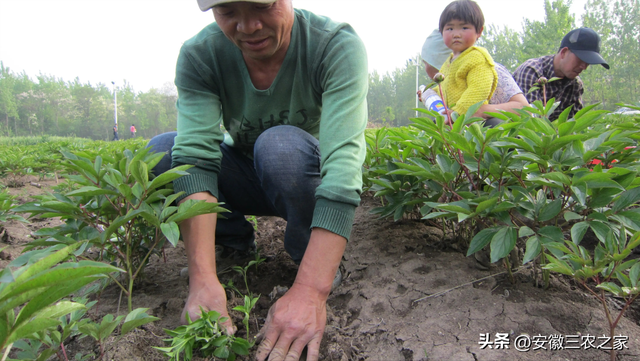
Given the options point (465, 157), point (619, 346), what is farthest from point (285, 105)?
point (619, 346)

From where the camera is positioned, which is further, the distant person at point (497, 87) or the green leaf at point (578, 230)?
the distant person at point (497, 87)

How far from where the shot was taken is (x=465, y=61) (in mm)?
2908

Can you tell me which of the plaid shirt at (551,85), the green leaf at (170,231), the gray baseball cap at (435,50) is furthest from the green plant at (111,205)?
the plaid shirt at (551,85)

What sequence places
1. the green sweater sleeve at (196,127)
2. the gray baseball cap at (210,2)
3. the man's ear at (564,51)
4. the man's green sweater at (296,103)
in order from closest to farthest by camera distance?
the gray baseball cap at (210,2), the man's green sweater at (296,103), the green sweater sleeve at (196,127), the man's ear at (564,51)

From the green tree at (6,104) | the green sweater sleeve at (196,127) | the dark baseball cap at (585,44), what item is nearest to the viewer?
the green sweater sleeve at (196,127)

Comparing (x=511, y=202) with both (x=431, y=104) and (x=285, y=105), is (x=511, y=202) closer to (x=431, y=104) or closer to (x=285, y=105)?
(x=285, y=105)

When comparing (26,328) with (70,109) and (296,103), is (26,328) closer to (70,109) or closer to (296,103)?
(296,103)

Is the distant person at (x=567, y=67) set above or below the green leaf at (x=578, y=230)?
above

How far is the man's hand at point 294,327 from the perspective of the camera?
1104mm

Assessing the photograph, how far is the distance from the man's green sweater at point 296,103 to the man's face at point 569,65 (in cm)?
298

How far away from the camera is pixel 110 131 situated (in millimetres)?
56031

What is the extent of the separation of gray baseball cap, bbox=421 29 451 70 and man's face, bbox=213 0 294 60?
9.14 ft

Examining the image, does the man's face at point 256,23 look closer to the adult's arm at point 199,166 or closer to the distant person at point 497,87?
the adult's arm at point 199,166

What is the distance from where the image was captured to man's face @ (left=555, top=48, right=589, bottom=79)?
348 cm
